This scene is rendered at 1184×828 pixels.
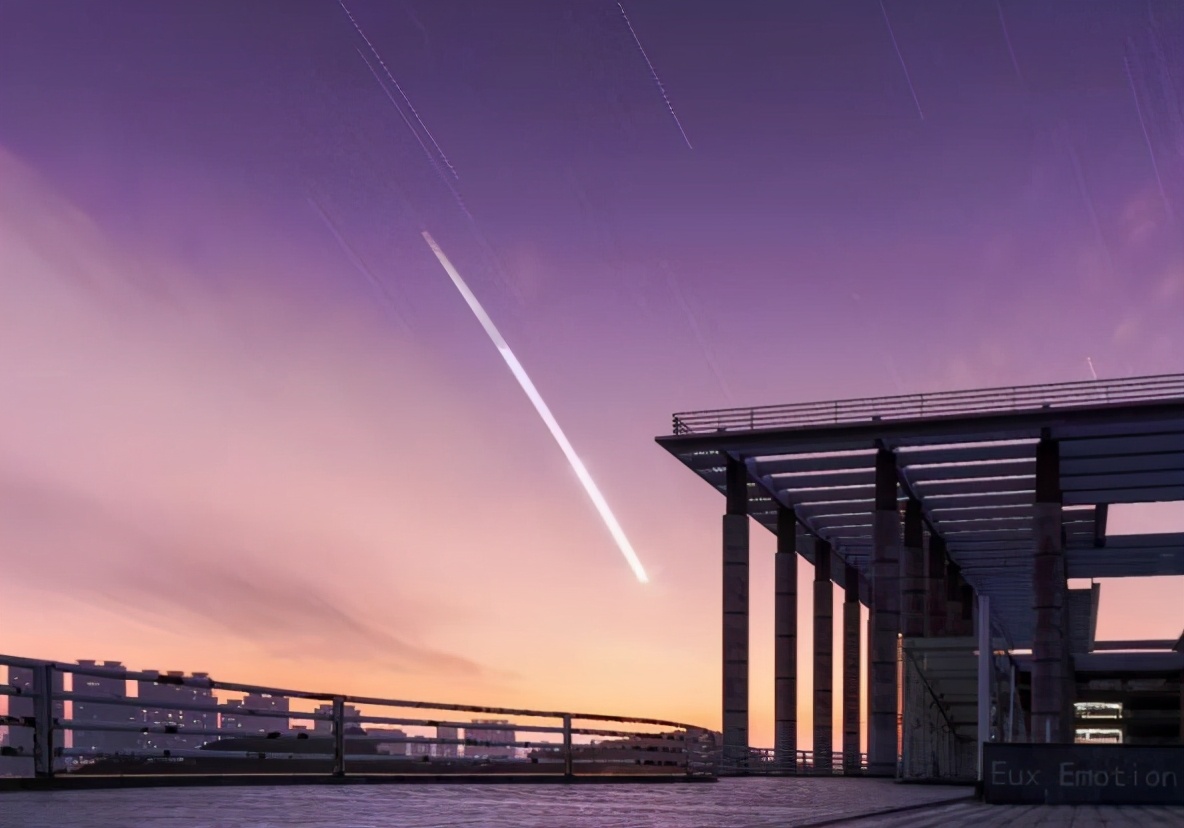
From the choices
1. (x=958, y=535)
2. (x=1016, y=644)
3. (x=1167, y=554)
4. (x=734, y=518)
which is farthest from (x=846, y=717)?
(x=1016, y=644)

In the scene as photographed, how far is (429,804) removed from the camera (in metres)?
12.1

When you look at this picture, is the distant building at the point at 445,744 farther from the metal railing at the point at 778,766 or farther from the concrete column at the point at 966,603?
the concrete column at the point at 966,603

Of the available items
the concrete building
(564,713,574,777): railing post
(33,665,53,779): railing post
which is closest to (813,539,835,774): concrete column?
the concrete building

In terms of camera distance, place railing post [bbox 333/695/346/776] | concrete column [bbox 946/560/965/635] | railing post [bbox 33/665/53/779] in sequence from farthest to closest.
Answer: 1. concrete column [bbox 946/560/965/635]
2. railing post [bbox 333/695/346/776]
3. railing post [bbox 33/665/53/779]

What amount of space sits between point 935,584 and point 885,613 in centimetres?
1769

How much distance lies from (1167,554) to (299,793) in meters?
67.6

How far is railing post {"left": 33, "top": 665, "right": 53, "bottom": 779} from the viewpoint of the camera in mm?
12562

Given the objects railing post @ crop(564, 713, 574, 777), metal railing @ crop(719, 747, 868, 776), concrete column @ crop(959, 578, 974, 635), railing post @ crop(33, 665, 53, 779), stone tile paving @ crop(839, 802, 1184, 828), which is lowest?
metal railing @ crop(719, 747, 868, 776)

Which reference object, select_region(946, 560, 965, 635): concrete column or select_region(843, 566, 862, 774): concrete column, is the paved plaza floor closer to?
select_region(843, 566, 862, 774): concrete column

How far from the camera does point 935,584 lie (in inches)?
2916

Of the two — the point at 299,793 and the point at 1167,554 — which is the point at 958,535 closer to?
the point at 1167,554

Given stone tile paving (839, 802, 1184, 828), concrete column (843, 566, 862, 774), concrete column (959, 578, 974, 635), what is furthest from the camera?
concrete column (959, 578, 974, 635)

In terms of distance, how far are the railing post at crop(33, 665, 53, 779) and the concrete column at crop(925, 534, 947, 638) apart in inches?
2496

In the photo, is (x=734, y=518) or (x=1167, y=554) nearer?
(x=734, y=518)
